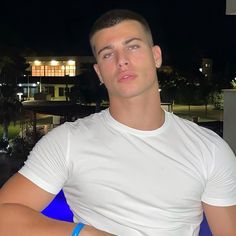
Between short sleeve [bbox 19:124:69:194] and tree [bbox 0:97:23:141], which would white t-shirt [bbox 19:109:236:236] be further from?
tree [bbox 0:97:23:141]

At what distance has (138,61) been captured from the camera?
4.15 ft

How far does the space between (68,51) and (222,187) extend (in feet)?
146

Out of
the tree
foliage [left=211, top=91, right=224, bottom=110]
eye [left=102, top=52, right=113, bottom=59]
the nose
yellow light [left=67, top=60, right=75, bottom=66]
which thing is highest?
eye [left=102, top=52, right=113, bottom=59]

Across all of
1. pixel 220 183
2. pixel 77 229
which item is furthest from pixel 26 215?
pixel 220 183

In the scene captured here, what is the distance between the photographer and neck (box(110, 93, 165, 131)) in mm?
1282

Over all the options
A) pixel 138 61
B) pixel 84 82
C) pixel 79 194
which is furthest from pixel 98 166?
pixel 84 82

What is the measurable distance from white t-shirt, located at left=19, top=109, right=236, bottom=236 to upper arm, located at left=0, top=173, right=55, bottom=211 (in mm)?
16

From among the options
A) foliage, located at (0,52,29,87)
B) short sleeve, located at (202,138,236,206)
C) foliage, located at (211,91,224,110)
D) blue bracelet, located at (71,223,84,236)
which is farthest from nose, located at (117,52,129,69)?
foliage, located at (211,91,224,110)

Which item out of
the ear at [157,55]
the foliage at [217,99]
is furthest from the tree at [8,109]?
the foliage at [217,99]

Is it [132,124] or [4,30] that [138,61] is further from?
[4,30]

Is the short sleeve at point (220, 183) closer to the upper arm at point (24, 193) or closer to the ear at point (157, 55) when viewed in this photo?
the ear at point (157, 55)

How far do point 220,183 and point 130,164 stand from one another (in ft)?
0.92

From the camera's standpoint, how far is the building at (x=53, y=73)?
41219mm

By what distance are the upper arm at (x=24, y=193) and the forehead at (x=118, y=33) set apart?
45 centimetres
